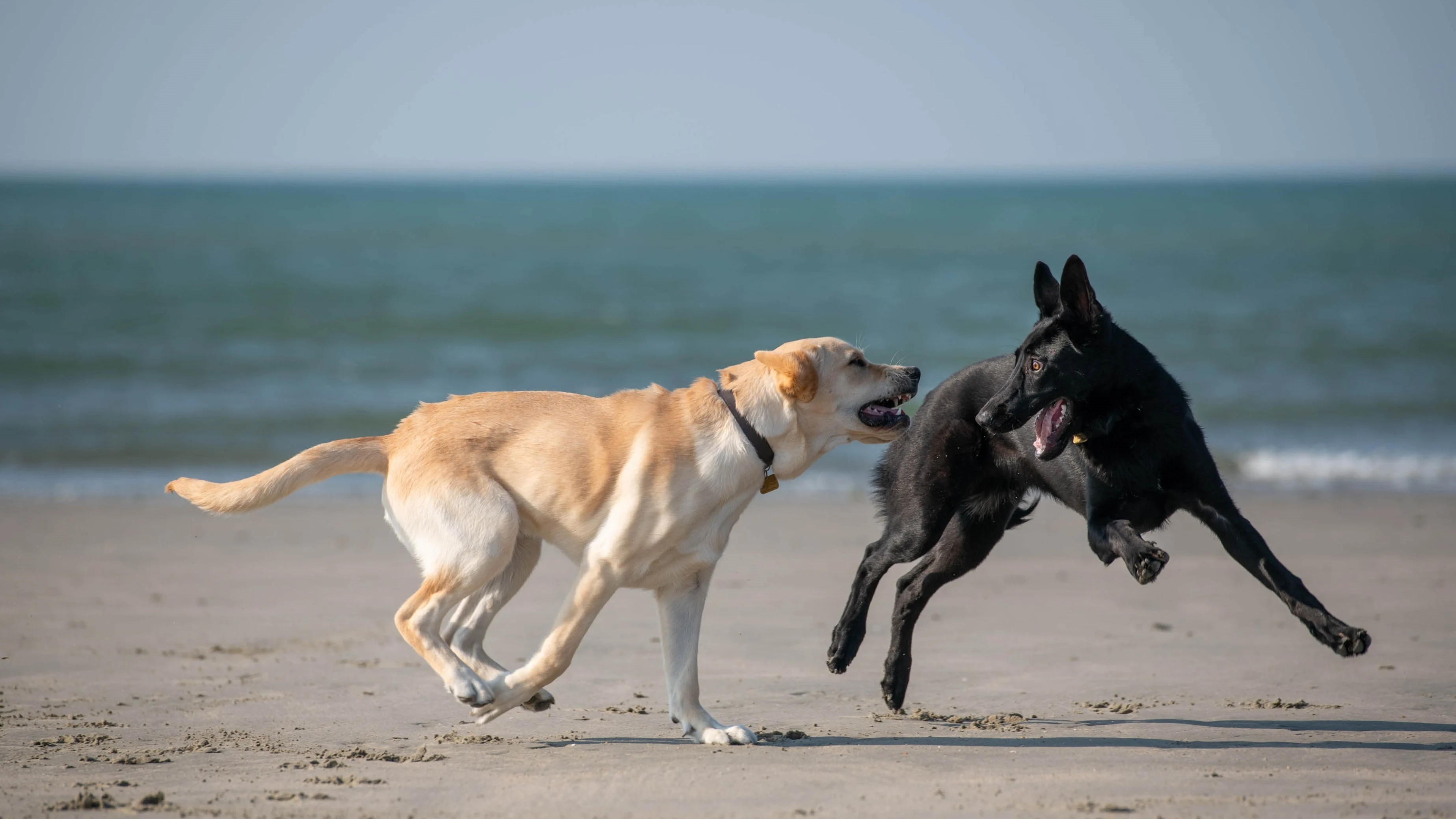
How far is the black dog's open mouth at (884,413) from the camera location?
495 cm

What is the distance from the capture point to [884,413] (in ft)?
16.4

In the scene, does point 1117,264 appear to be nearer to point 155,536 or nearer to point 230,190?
point 155,536

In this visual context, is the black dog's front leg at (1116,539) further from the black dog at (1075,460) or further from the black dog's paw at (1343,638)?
the black dog's paw at (1343,638)

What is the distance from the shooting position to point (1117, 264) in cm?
3766

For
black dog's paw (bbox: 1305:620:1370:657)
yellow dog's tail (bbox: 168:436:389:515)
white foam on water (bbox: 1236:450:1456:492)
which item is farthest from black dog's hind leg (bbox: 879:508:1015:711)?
white foam on water (bbox: 1236:450:1456:492)

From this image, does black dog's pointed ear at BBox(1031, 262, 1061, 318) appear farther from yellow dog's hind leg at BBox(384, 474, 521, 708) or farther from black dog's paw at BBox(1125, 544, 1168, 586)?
yellow dog's hind leg at BBox(384, 474, 521, 708)

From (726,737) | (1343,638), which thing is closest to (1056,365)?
(1343,638)

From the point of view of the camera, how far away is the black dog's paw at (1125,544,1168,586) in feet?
14.2

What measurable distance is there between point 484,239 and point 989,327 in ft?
110

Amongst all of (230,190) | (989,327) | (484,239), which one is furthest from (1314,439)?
(230,190)

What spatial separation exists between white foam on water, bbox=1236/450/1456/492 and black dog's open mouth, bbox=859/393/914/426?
750cm

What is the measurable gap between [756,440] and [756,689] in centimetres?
147

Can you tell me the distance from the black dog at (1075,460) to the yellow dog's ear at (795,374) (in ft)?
2.15

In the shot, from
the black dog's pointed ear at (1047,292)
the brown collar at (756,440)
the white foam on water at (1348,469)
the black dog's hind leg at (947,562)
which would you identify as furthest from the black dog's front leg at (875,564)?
the white foam on water at (1348,469)
